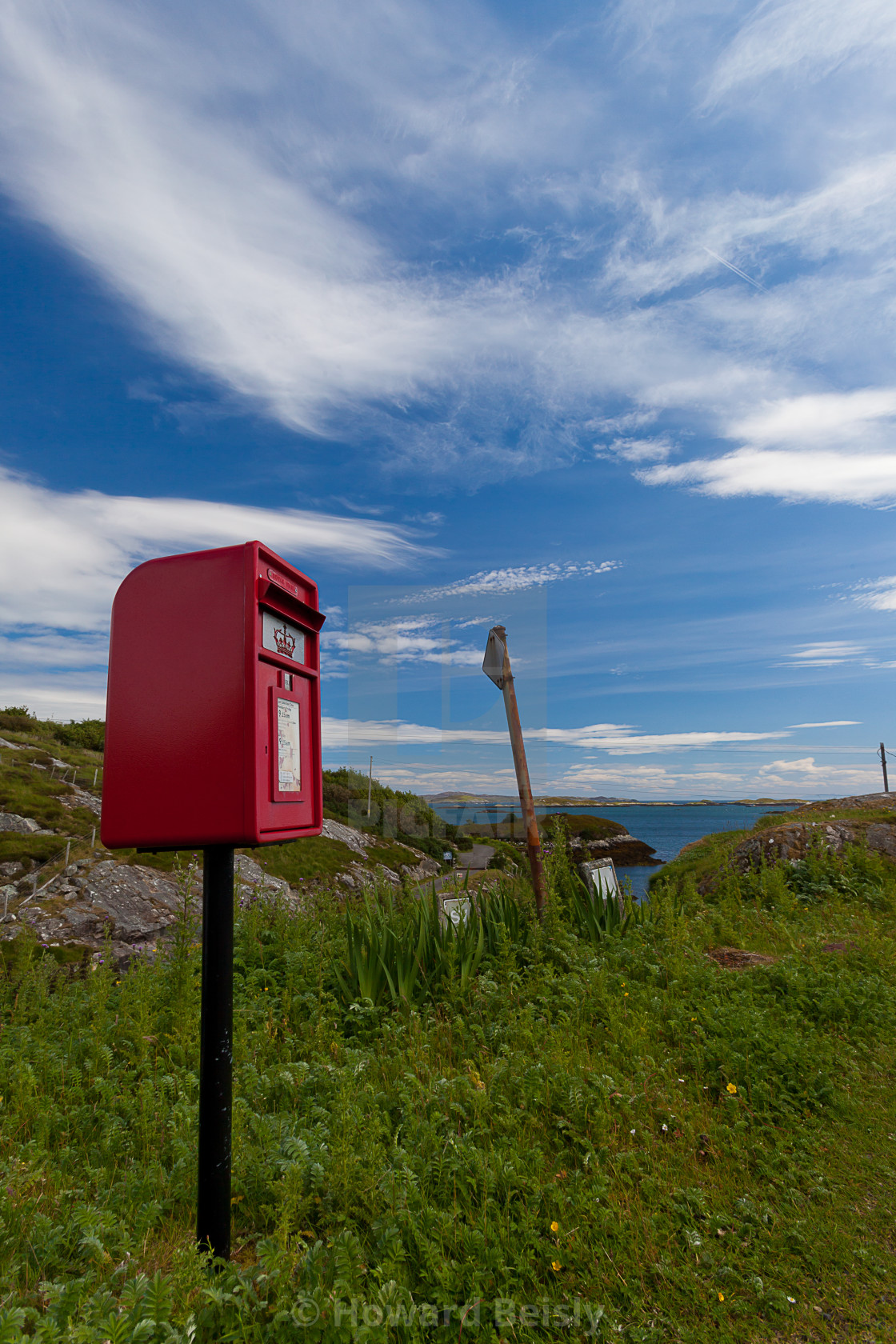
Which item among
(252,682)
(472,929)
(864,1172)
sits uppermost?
(252,682)

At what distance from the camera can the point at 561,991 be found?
15.8 ft

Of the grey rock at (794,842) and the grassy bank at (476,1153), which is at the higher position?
the grey rock at (794,842)

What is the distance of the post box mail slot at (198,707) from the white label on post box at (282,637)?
0.01 meters

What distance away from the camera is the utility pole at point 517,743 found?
6133 mm

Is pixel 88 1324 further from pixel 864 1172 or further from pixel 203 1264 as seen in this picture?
pixel 864 1172

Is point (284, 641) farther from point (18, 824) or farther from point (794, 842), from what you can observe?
point (18, 824)

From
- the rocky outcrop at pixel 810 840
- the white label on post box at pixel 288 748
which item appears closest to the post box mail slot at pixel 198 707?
the white label on post box at pixel 288 748

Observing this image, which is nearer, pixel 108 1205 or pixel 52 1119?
pixel 108 1205

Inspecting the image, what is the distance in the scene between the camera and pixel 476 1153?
295 cm

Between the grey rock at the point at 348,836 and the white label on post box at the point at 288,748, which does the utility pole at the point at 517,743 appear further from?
the grey rock at the point at 348,836

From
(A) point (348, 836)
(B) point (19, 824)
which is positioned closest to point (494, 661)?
(B) point (19, 824)

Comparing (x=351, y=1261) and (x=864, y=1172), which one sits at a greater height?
(x=351, y=1261)

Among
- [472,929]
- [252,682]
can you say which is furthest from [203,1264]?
[472,929]

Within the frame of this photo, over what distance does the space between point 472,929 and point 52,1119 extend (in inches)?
124
